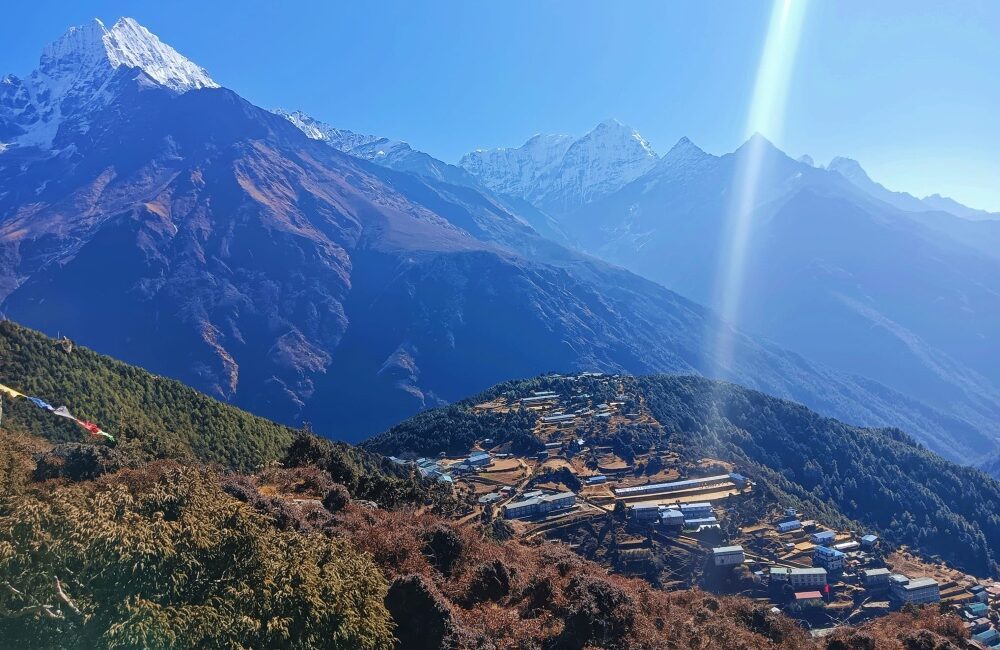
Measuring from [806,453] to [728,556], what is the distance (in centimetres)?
6333

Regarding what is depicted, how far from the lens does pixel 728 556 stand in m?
57.3

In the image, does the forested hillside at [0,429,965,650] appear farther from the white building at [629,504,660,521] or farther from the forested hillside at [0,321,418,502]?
the white building at [629,504,660,521]

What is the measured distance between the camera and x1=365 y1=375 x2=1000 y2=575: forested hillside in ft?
293

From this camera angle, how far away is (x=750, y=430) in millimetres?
114750

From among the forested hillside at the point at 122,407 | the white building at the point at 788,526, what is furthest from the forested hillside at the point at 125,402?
the white building at the point at 788,526

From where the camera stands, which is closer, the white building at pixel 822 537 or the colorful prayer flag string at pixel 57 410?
the colorful prayer flag string at pixel 57 410

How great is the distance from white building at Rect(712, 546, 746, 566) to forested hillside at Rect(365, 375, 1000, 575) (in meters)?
22.5

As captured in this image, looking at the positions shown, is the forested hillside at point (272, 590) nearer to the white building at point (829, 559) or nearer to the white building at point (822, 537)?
the white building at point (829, 559)

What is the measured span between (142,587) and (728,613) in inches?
815

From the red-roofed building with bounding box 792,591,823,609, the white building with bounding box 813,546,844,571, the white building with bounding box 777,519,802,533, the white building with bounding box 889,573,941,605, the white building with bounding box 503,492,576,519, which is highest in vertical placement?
the white building with bounding box 503,492,576,519

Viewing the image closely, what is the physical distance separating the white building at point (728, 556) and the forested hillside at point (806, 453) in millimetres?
22464

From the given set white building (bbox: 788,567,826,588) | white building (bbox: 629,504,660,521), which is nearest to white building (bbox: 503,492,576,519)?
white building (bbox: 629,504,660,521)

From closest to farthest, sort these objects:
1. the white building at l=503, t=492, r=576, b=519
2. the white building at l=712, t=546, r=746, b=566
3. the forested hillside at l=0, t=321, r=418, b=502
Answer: the forested hillside at l=0, t=321, r=418, b=502 → the white building at l=712, t=546, r=746, b=566 → the white building at l=503, t=492, r=576, b=519

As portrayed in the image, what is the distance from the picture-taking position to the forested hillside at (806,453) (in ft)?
293
